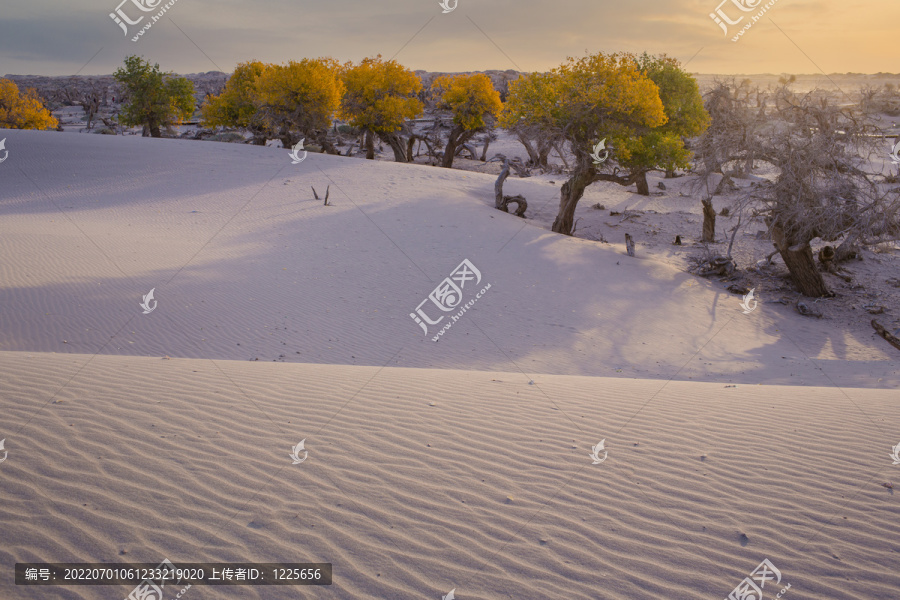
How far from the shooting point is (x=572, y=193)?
18.0 meters

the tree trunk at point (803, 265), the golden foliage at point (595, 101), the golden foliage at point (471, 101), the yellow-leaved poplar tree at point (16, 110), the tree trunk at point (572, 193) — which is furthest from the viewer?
the yellow-leaved poplar tree at point (16, 110)

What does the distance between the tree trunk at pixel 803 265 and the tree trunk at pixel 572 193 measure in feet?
20.4

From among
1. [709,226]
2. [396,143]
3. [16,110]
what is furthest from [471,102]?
[16,110]

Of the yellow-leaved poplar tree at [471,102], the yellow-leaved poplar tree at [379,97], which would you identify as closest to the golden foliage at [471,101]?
the yellow-leaved poplar tree at [471,102]

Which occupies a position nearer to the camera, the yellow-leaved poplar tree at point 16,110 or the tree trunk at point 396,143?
Result: the tree trunk at point 396,143

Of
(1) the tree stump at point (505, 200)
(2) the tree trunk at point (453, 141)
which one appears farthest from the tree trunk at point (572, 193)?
(2) the tree trunk at point (453, 141)

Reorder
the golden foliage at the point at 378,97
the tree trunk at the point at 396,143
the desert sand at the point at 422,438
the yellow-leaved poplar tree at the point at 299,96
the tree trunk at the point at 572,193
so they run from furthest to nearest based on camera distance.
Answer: the tree trunk at the point at 396,143 → the golden foliage at the point at 378,97 → the yellow-leaved poplar tree at the point at 299,96 → the tree trunk at the point at 572,193 → the desert sand at the point at 422,438

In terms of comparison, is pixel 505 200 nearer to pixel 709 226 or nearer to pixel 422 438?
pixel 709 226

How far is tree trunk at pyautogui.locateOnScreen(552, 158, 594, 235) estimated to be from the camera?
17.6 metres

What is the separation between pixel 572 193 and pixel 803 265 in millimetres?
7487

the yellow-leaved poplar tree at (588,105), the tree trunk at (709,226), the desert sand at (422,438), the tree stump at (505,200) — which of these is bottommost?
the desert sand at (422,438)

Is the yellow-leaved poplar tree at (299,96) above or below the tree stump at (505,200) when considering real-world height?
above

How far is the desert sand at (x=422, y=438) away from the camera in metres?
3.07

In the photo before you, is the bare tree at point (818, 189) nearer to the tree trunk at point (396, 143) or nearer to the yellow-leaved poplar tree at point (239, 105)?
the tree trunk at point (396, 143)
